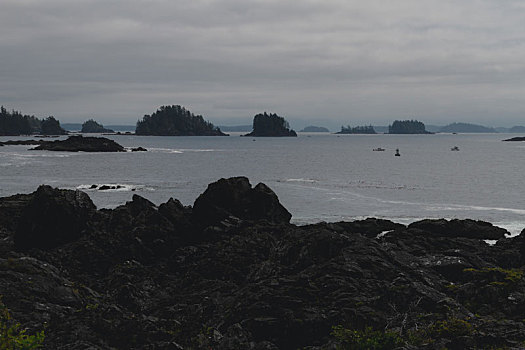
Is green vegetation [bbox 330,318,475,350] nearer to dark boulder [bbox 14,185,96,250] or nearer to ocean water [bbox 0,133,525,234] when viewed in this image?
dark boulder [bbox 14,185,96,250]

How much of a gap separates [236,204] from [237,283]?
14763mm

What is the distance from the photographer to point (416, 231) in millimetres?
38250

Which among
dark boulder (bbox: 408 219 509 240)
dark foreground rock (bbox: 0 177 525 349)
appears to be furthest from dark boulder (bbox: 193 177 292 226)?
dark boulder (bbox: 408 219 509 240)

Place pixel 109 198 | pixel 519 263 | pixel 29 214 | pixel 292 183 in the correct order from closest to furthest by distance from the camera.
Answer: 1. pixel 519 263
2. pixel 29 214
3. pixel 109 198
4. pixel 292 183

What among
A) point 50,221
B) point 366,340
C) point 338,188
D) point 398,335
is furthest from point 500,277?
point 338,188

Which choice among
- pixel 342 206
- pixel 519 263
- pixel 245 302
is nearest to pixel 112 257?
pixel 245 302

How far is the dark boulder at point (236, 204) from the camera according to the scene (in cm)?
3930

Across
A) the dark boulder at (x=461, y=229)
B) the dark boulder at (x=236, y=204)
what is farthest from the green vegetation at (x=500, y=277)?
the dark boulder at (x=236, y=204)

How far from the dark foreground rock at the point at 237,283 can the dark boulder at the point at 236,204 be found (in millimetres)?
235

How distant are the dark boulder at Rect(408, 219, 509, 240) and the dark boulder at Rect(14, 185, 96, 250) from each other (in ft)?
89.8

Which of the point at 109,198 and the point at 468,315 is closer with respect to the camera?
the point at 468,315

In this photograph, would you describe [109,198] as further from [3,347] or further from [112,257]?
[3,347]

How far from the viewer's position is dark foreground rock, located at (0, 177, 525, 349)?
56.5ft

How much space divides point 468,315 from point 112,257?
73.3 feet
